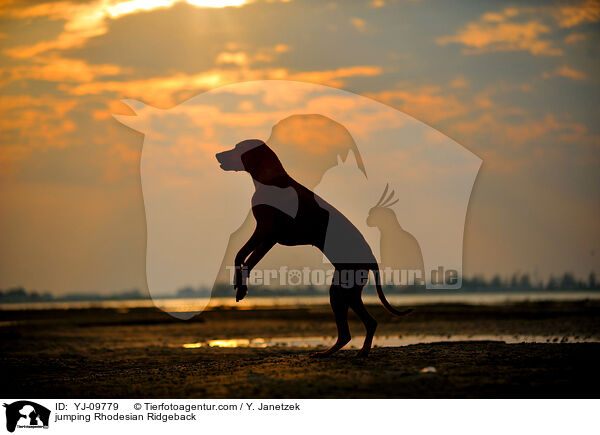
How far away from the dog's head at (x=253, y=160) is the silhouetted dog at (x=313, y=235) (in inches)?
1.0

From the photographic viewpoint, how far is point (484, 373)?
10.8 m

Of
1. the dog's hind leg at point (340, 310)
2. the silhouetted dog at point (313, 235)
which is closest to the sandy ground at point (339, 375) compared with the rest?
the dog's hind leg at point (340, 310)

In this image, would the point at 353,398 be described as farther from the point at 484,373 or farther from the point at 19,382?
the point at 19,382

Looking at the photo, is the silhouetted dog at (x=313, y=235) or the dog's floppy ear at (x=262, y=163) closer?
the silhouetted dog at (x=313, y=235)

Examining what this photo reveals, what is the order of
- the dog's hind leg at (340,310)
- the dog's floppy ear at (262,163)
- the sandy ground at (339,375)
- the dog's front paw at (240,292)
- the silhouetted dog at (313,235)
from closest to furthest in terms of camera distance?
1. the sandy ground at (339,375)
2. the dog's front paw at (240,292)
3. the silhouetted dog at (313,235)
4. the dog's hind leg at (340,310)
5. the dog's floppy ear at (262,163)

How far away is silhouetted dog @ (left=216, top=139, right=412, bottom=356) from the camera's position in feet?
39.7

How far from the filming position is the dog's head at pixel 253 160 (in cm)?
1280

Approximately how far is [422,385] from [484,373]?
134cm
